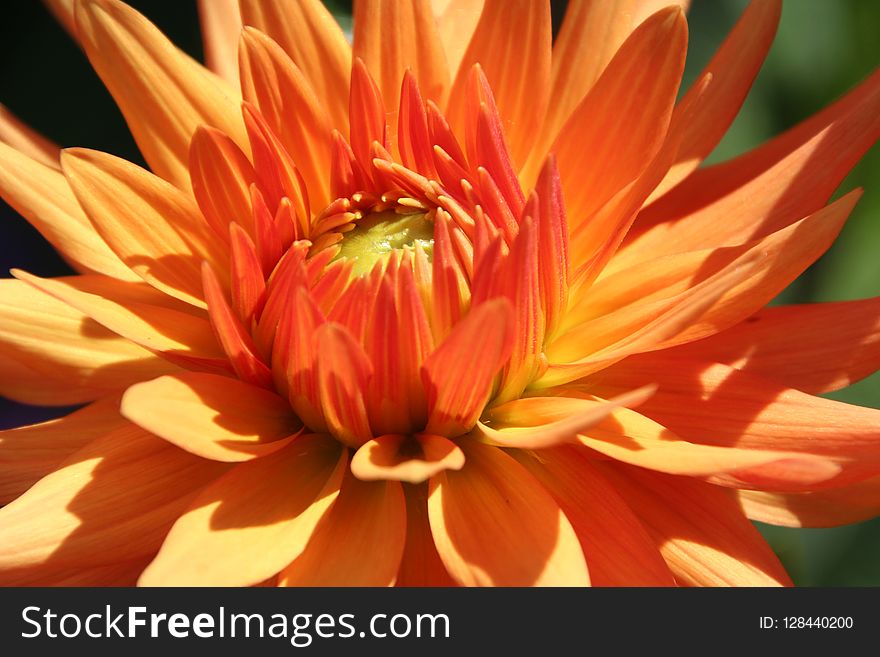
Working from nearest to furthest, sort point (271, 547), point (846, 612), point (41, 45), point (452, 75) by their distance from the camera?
1. point (271, 547)
2. point (846, 612)
3. point (452, 75)
4. point (41, 45)

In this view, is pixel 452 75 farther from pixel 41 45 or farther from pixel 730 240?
pixel 41 45

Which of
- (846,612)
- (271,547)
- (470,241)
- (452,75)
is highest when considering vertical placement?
(452,75)

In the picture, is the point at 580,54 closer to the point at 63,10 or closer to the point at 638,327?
the point at 638,327

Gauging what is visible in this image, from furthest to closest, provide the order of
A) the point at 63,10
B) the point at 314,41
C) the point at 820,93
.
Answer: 1. the point at 820,93
2. the point at 63,10
3. the point at 314,41

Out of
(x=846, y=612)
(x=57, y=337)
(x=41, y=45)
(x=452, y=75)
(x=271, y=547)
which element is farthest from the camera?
(x=41, y=45)

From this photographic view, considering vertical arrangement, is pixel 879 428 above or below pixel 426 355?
below

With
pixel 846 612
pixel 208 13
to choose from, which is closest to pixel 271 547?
pixel 846 612

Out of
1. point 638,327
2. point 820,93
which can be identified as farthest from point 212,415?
point 820,93
